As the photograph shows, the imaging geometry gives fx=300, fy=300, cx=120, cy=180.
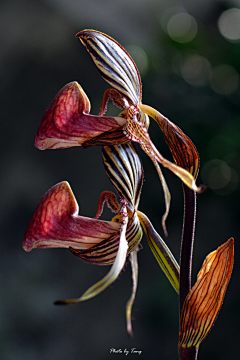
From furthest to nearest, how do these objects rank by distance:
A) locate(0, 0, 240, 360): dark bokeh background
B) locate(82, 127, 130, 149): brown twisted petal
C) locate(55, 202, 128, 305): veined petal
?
locate(0, 0, 240, 360): dark bokeh background < locate(82, 127, 130, 149): brown twisted petal < locate(55, 202, 128, 305): veined petal

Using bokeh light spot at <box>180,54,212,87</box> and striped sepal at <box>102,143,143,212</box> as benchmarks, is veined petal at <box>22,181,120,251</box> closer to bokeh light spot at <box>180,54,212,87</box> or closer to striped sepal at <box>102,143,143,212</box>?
striped sepal at <box>102,143,143,212</box>

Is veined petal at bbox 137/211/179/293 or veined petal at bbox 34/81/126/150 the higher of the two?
veined petal at bbox 34/81/126/150

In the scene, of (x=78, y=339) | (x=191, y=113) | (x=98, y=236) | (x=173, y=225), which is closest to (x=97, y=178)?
(x=173, y=225)

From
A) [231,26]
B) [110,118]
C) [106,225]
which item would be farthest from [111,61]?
[231,26]

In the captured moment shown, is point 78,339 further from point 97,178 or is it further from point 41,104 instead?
point 41,104

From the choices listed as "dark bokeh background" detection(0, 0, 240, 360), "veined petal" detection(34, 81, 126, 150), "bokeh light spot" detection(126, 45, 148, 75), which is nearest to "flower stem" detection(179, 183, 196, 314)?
"veined petal" detection(34, 81, 126, 150)

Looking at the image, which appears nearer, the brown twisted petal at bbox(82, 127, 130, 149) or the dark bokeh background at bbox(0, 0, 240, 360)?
the brown twisted petal at bbox(82, 127, 130, 149)
